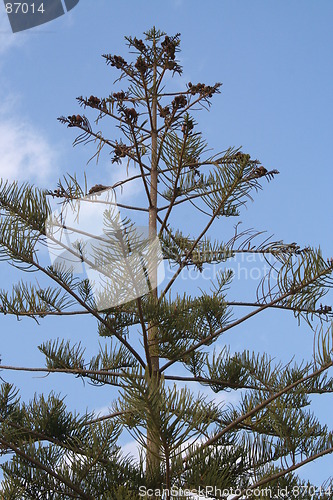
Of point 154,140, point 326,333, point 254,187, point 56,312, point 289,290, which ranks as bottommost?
point 326,333

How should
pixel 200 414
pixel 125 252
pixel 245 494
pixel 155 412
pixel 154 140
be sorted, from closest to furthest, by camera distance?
pixel 155 412 → pixel 200 414 → pixel 125 252 → pixel 245 494 → pixel 154 140

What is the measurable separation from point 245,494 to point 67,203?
1544 mm

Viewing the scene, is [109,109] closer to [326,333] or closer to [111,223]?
[111,223]

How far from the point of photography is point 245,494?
104 inches

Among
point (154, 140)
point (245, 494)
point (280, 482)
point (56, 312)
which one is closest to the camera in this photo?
point (245, 494)

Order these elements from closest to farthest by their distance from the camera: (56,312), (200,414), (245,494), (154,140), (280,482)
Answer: (200,414) < (245,494) < (280,482) < (56,312) < (154,140)

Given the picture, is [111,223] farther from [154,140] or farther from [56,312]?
[154,140]

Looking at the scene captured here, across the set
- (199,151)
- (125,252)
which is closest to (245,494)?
(125,252)

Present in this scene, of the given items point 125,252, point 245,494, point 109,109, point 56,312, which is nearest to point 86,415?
point 56,312

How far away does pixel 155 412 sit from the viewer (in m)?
2.00

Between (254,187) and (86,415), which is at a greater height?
(254,187)

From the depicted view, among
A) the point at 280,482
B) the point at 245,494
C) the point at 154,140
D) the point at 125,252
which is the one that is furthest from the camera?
the point at 154,140

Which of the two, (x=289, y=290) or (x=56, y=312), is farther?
(x=56, y=312)

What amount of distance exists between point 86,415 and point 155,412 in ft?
3.83
